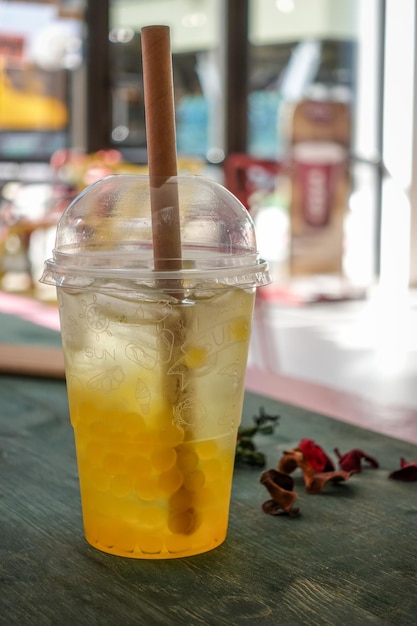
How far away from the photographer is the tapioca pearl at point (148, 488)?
672mm

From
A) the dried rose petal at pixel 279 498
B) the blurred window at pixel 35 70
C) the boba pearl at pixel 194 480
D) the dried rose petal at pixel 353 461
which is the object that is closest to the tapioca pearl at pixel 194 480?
the boba pearl at pixel 194 480

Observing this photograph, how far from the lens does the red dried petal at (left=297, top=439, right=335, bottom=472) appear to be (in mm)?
850

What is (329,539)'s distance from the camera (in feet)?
2.32

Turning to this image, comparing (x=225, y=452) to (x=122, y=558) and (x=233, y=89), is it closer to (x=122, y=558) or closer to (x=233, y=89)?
(x=122, y=558)

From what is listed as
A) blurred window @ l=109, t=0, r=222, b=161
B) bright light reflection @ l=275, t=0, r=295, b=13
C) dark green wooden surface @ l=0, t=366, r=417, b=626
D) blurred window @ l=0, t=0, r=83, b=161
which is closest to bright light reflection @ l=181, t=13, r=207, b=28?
blurred window @ l=109, t=0, r=222, b=161

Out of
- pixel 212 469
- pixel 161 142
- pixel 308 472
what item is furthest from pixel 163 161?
pixel 308 472

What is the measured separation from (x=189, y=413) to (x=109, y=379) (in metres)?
0.06

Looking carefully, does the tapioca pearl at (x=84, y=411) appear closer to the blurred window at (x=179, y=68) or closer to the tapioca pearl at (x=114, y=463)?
the tapioca pearl at (x=114, y=463)

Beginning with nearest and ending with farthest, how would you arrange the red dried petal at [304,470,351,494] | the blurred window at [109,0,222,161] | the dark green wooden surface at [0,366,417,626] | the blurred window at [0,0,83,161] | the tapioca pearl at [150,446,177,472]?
the dark green wooden surface at [0,366,417,626] → the tapioca pearl at [150,446,177,472] → the red dried petal at [304,470,351,494] → the blurred window at [0,0,83,161] → the blurred window at [109,0,222,161]

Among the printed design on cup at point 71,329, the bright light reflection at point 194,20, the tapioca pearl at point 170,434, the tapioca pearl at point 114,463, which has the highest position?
the bright light reflection at point 194,20

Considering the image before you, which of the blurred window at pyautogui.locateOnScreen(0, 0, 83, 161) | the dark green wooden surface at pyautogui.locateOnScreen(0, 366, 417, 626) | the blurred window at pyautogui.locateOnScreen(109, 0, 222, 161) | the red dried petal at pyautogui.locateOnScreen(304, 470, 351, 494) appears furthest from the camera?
the blurred window at pyautogui.locateOnScreen(109, 0, 222, 161)

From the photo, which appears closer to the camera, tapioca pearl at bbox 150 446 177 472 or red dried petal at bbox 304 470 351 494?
tapioca pearl at bbox 150 446 177 472

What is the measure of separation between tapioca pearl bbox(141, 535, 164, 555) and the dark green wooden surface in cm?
1

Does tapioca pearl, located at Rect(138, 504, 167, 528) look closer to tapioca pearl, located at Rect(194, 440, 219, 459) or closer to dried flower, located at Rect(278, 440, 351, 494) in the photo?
tapioca pearl, located at Rect(194, 440, 219, 459)
